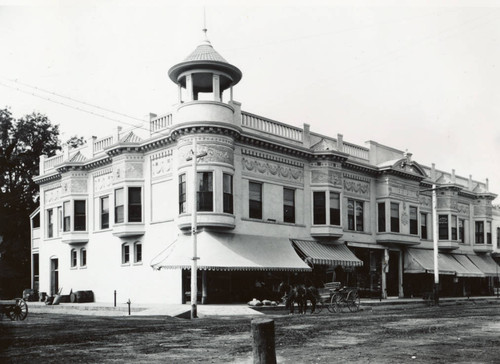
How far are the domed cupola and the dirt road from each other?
1561 cm

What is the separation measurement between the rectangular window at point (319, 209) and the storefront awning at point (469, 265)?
17.5 meters

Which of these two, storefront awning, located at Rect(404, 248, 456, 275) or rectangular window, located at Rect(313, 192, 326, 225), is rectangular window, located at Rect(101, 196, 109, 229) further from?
storefront awning, located at Rect(404, 248, 456, 275)

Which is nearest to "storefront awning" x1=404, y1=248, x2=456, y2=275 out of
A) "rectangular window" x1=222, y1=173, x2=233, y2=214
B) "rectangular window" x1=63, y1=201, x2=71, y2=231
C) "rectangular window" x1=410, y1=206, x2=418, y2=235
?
"rectangular window" x1=410, y1=206, x2=418, y2=235

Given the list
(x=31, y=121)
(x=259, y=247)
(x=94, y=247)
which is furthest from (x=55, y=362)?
(x=31, y=121)

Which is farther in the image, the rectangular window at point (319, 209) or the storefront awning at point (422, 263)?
the storefront awning at point (422, 263)

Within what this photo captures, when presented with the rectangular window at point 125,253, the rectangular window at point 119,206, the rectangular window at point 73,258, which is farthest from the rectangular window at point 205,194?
the rectangular window at point 73,258

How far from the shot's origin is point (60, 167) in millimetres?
38031

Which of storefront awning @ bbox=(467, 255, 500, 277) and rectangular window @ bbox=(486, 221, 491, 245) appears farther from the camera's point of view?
rectangular window @ bbox=(486, 221, 491, 245)

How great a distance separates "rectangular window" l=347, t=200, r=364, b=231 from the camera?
3794 centimetres

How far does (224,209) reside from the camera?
29.6 m

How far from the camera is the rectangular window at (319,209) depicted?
35.0 m

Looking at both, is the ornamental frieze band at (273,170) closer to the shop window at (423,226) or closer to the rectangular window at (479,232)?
the shop window at (423,226)

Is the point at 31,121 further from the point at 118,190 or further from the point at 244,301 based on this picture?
the point at 244,301

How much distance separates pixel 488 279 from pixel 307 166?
1054 inches
